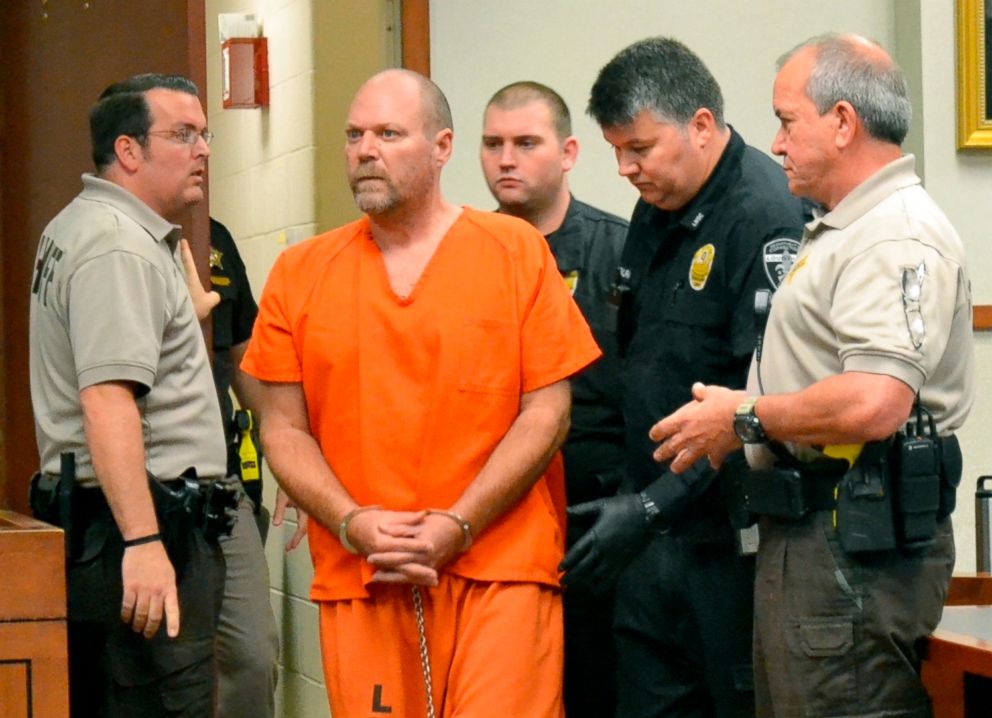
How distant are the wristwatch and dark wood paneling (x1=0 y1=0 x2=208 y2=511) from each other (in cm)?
162

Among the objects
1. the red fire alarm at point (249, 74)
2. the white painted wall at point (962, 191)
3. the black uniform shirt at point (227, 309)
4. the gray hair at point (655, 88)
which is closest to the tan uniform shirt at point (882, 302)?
the gray hair at point (655, 88)

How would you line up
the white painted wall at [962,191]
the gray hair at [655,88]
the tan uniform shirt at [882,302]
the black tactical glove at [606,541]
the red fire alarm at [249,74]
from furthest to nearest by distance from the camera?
the red fire alarm at [249,74]
the white painted wall at [962,191]
the gray hair at [655,88]
the black tactical glove at [606,541]
the tan uniform shirt at [882,302]

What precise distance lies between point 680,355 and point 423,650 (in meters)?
0.71

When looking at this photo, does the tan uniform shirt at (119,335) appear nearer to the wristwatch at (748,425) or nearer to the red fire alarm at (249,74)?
the wristwatch at (748,425)

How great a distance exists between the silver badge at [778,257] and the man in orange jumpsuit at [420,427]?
335 mm

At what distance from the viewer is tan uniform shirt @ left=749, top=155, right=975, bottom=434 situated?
7.24 feet

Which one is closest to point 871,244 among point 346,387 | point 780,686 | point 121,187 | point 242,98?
point 780,686

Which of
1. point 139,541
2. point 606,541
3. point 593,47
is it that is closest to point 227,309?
point 593,47

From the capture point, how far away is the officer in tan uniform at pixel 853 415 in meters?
2.22

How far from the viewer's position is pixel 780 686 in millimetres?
2320

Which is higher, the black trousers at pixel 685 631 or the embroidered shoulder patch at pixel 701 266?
the embroidered shoulder patch at pixel 701 266

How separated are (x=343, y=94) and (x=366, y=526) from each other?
190cm

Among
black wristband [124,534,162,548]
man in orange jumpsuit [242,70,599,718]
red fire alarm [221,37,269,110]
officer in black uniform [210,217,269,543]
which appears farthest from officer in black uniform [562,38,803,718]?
red fire alarm [221,37,269,110]

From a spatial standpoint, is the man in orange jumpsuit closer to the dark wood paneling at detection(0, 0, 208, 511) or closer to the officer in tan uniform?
the officer in tan uniform
